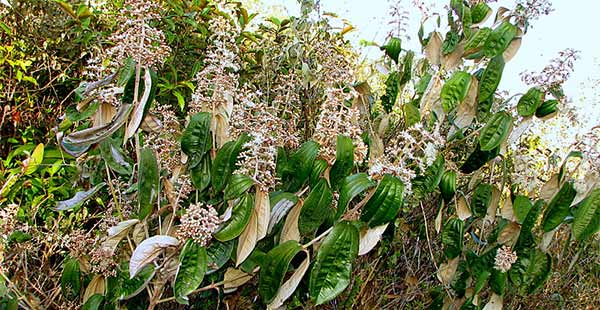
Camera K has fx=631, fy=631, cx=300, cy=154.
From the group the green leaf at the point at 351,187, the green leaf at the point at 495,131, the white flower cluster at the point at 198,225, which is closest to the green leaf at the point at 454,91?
the green leaf at the point at 495,131

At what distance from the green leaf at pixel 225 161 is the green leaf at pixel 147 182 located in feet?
0.36

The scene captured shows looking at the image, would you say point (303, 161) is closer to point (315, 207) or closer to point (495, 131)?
point (315, 207)

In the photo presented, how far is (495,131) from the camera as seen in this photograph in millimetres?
1440

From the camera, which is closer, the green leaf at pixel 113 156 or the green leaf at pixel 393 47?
the green leaf at pixel 113 156

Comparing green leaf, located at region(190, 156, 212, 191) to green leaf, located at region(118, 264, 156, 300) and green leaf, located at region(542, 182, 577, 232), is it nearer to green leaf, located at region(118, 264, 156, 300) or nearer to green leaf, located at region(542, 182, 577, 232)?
green leaf, located at region(118, 264, 156, 300)

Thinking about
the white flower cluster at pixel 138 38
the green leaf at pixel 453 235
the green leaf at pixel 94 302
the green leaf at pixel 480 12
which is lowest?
the green leaf at pixel 94 302

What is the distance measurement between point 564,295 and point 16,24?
2.07m

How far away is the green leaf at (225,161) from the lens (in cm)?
119

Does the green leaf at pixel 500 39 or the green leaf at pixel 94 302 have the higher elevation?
the green leaf at pixel 500 39

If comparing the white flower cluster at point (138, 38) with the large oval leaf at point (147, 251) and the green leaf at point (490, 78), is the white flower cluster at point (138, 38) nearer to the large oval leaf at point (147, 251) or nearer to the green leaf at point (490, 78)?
the large oval leaf at point (147, 251)

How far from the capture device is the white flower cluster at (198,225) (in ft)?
3.63

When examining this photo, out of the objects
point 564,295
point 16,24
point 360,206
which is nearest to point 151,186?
point 360,206

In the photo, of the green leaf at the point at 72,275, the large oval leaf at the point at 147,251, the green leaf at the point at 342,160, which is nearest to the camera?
the large oval leaf at the point at 147,251

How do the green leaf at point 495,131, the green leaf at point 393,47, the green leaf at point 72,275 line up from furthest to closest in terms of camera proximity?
1. the green leaf at point 393,47
2. the green leaf at point 495,131
3. the green leaf at point 72,275
